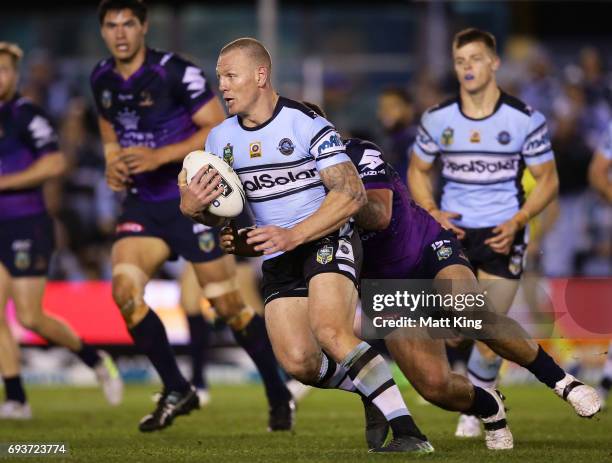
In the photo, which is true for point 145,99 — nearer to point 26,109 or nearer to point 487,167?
point 26,109

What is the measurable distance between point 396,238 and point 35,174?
4204 millimetres

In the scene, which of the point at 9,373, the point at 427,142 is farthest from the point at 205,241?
the point at 9,373

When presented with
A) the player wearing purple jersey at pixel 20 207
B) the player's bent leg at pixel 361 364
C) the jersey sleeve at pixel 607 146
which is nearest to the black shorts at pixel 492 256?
the player's bent leg at pixel 361 364

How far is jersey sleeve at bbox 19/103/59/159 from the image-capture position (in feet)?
36.5

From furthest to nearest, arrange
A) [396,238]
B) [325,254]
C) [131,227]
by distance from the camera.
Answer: [131,227], [396,238], [325,254]

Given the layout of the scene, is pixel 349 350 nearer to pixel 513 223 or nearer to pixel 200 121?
pixel 513 223

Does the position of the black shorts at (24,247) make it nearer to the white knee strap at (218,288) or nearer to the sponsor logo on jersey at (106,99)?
the sponsor logo on jersey at (106,99)

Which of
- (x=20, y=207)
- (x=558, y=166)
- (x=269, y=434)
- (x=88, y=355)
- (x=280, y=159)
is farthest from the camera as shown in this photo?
(x=558, y=166)

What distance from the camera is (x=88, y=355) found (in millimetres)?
11773

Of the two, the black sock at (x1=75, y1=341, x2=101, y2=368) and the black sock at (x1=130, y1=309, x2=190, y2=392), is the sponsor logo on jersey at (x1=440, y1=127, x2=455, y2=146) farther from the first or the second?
the black sock at (x1=75, y1=341, x2=101, y2=368)

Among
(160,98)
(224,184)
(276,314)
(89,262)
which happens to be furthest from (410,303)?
(89,262)

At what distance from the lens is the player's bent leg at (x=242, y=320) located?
9711 mm

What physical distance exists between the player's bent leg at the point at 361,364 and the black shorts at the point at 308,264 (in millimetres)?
206

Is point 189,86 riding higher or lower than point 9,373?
higher
